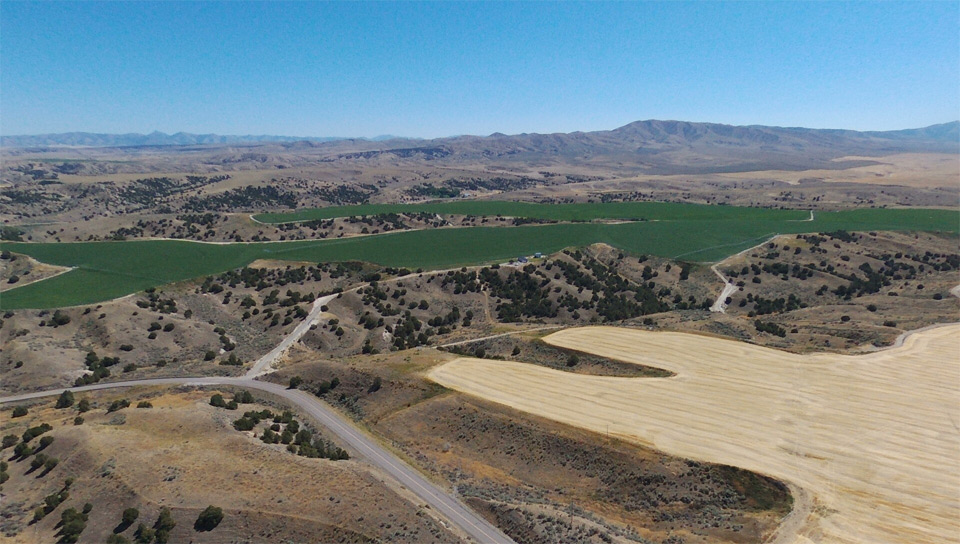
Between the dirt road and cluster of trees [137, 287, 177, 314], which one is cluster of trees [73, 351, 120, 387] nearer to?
cluster of trees [137, 287, 177, 314]

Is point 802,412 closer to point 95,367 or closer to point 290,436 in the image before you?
point 290,436

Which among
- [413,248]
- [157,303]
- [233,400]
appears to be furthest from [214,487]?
[413,248]

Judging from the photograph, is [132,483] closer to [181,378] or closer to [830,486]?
[181,378]

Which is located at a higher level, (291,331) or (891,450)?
(891,450)

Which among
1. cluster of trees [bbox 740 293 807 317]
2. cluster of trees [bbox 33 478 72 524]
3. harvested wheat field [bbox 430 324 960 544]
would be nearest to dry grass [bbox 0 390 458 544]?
cluster of trees [bbox 33 478 72 524]

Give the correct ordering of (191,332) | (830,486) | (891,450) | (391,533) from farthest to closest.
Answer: (191,332), (891,450), (830,486), (391,533)

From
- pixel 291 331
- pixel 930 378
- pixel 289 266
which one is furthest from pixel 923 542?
pixel 289 266

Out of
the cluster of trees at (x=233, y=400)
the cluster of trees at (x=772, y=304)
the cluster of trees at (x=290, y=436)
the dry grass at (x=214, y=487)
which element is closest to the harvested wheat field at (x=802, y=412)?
the cluster of trees at (x=290, y=436)
